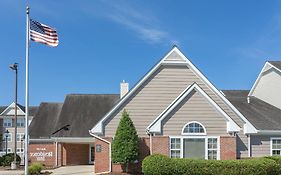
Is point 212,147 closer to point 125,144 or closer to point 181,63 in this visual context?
point 125,144

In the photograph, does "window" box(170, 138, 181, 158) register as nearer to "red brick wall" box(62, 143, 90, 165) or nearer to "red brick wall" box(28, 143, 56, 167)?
"red brick wall" box(62, 143, 90, 165)

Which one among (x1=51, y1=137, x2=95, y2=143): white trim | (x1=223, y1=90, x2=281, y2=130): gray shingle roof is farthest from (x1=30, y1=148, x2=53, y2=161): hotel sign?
(x1=223, y1=90, x2=281, y2=130): gray shingle roof

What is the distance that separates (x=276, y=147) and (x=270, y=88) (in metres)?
7.76

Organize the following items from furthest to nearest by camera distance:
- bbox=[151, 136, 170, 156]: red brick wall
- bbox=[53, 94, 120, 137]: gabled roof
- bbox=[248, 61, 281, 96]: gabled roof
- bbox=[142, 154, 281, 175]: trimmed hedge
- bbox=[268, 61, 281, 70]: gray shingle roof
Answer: bbox=[53, 94, 120, 137]: gabled roof → bbox=[268, 61, 281, 70]: gray shingle roof → bbox=[248, 61, 281, 96]: gabled roof → bbox=[151, 136, 170, 156]: red brick wall → bbox=[142, 154, 281, 175]: trimmed hedge

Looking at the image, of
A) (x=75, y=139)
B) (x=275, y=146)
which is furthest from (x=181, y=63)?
(x=75, y=139)

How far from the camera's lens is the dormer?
33.5 metres

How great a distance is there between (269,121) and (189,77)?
674 centimetres

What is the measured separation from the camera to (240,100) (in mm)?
34219

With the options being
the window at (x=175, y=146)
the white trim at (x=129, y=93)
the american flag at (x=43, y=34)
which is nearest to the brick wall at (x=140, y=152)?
the window at (x=175, y=146)

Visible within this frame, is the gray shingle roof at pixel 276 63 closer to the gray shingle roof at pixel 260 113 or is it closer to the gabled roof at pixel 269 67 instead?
the gabled roof at pixel 269 67

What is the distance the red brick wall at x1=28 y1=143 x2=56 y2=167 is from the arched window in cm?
1569

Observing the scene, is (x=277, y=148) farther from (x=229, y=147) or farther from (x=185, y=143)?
(x=185, y=143)

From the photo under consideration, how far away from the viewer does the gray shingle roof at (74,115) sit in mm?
36062

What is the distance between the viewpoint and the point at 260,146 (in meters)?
27.3
